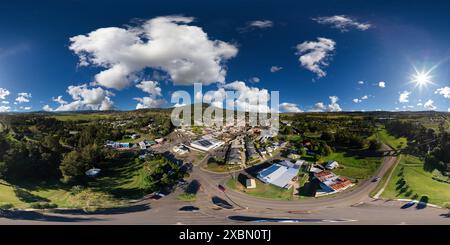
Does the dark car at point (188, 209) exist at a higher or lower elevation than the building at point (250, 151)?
lower

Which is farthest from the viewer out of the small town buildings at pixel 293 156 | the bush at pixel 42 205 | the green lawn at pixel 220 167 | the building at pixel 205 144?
the small town buildings at pixel 293 156

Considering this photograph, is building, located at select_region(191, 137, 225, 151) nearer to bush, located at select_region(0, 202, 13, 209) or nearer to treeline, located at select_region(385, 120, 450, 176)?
bush, located at select_region(0, 202, 13, 209)

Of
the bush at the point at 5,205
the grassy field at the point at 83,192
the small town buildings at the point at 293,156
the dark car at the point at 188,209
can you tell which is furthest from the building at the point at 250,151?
the bush at the point at 5,205

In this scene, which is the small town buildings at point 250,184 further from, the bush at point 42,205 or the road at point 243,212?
the bush at point 42,205

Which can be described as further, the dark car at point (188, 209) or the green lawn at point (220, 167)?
the green lawn at point (220, 167)

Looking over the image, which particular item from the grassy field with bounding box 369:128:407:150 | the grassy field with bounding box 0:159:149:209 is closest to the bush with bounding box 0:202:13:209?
the grassy field with bounding box 0:159:149:209

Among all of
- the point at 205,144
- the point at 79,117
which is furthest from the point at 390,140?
the point at 79,117

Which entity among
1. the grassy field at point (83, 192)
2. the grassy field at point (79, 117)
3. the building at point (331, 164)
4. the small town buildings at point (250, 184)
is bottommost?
the grassy field at point (83, 192)
